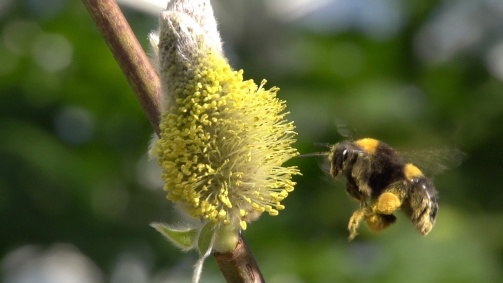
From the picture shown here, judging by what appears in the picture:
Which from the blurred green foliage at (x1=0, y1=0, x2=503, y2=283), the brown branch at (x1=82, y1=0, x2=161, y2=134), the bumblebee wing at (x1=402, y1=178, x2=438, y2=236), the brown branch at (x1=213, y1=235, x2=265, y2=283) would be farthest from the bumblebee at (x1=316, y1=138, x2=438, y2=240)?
the blurred green foliage at (x1=0, y1=0, x2=503, y2=283)

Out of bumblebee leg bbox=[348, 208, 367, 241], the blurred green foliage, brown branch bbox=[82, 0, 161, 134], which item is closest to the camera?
brown branch bbox=[82, 0, 161, 134]

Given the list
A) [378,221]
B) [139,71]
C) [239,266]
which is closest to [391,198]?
[378,221]

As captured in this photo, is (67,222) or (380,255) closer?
(380,255)

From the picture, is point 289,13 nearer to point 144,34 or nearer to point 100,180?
point 144,34

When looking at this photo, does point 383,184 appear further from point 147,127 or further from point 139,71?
point 147,127

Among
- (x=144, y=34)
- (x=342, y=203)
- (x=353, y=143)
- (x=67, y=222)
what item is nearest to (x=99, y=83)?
(x=144, y=34)

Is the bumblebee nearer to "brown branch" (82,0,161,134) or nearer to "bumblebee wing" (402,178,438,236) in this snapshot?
"bumblebee wing" (402,178,438,236)

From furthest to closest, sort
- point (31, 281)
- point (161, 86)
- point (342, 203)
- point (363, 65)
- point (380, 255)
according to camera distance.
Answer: point (31, 281), point (363, 65), point (342, 203), point (380, 255), point (161, 86)

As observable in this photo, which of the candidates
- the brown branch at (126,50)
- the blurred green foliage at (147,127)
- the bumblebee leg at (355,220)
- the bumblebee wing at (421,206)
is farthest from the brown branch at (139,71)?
the blurred green foliage at (147,127)
